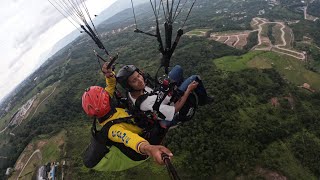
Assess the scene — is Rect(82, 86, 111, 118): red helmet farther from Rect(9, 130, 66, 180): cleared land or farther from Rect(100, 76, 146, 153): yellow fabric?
Rect(9, 130, 66, 180): cleared land

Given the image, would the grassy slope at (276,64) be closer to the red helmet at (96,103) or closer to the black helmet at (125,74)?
the black helmet at (125,74)

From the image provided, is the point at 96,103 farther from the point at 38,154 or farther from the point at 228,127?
the point at 38,154

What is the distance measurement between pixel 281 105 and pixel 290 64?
16.2 metres

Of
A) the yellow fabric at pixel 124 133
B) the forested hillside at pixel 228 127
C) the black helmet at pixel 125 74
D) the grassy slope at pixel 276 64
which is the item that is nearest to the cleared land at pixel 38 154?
the forested hillside at pixel 228 127

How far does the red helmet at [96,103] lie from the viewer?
4.08 m

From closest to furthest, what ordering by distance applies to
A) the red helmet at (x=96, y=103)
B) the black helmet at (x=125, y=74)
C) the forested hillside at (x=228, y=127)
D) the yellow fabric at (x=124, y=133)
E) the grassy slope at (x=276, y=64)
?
the yellow fabric at (x=124, y=133), the red helmet at (x=96, y=103), the black helmet at (x=125, y=74), the forested hillside at (x=228, y=127), the grassy slope at (x=276, y=64)

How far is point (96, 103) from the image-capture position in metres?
4.10

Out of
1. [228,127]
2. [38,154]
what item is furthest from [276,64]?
[38,154]

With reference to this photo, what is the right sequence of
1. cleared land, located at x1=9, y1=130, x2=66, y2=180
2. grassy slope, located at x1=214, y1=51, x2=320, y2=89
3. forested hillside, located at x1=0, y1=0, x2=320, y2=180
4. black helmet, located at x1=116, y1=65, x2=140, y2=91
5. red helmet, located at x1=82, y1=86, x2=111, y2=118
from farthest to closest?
grassy slope, located at x1=214, y1=51, x2=320, y2=89 < cleared land, located at x1=9, y1=130, x2=66, y2=180 < forested hillside, located at x1=0, y1=0, x2=320, y2=180 < black helmet, located at x1=116, y1=65, x2=140, y2=91 < red helmet, located at x1=82, y1=86, x2=111, y2=118

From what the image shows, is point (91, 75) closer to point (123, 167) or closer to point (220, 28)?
point (220, 28)

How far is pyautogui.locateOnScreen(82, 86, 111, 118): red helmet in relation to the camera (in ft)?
13.4

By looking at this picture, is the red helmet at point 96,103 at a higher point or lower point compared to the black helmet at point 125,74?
higher

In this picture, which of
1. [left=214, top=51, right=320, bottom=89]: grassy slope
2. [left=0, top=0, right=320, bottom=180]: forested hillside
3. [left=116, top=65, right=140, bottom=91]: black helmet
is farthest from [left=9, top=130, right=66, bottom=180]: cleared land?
[left=116, top=65, right=140, bottom=91]: black helmet

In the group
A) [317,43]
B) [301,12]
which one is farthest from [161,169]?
[301,12]
